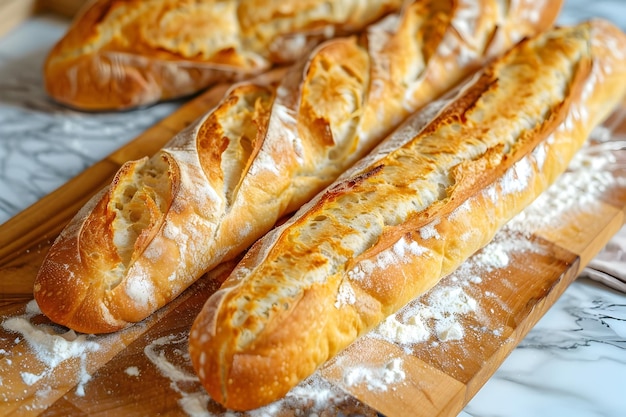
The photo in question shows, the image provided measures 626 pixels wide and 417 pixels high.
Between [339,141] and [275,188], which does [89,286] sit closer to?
[275,188]

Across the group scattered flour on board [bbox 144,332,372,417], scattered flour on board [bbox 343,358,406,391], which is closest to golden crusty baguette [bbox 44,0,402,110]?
scattered flour on board [bbox 144,332,372,417]

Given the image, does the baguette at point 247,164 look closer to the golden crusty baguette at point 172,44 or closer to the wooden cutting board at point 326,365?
the wooden cutting board at point 326,365

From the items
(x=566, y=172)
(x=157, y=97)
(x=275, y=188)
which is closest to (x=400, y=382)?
(x=275, y=188)

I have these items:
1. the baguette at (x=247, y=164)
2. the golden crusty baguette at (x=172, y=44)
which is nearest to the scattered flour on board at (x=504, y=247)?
the baguette at (x=247, y=164)

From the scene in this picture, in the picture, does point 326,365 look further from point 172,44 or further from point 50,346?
point 172,44

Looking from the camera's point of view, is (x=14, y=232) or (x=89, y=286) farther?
(x=14, y=232)

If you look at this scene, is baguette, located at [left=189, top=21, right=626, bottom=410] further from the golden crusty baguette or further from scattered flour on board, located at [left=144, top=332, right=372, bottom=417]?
the golden crusty baguette
